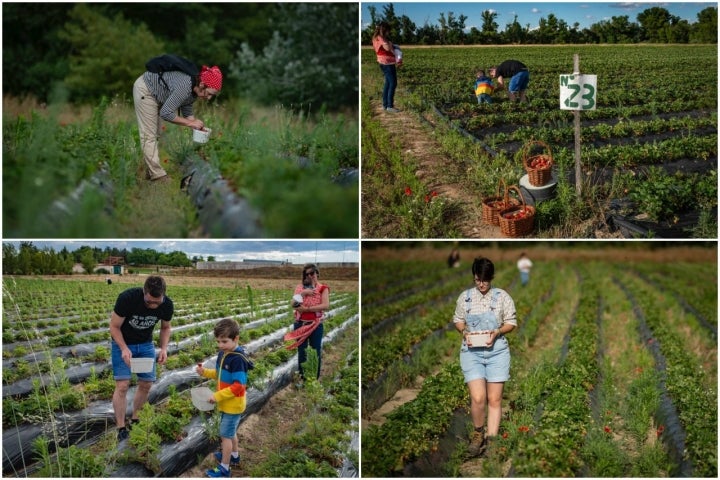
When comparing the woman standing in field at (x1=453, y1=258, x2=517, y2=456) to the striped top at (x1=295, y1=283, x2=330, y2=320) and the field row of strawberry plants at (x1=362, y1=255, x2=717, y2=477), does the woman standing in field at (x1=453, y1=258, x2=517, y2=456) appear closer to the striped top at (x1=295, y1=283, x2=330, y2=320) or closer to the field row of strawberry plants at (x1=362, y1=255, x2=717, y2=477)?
the field row of strawberry plants at (x1=362, y1=255, x2=717, y2=477)

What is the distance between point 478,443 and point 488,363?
63 centimetres

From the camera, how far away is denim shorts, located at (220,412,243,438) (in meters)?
5.45

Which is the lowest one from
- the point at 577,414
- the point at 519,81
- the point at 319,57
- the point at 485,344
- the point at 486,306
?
the point at 577,414

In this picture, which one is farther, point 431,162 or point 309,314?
point 431,162

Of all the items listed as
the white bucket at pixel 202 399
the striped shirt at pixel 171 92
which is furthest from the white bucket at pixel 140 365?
the striped shirt at pixel 171 92

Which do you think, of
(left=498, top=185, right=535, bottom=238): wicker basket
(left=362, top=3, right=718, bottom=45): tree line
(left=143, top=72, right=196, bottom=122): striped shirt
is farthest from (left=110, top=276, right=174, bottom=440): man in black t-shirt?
(left=362, top=3, right=718, bottom=45): tree line

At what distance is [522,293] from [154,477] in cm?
721

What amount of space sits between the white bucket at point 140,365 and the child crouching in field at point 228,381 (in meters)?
0.44

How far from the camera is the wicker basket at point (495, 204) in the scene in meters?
7.04

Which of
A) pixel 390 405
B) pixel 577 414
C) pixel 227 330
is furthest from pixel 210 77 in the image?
pixel 577 414

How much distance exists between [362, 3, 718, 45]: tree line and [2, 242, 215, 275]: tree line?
3.08m

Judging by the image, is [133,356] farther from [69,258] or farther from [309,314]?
[309,314]

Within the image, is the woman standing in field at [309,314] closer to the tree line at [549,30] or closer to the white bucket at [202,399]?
the white bucket at [202,399]

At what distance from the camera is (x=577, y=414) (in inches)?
232
